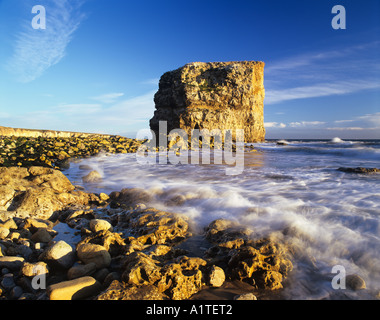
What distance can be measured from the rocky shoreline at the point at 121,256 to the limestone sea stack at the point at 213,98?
106 feet

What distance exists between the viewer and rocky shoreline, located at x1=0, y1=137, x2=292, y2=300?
2.28 meters

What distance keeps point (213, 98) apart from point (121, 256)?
3718cm

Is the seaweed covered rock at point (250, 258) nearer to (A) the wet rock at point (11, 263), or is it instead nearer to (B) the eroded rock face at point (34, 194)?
(A) the wet rock at point (11, 263)

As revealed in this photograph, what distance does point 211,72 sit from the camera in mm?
39812

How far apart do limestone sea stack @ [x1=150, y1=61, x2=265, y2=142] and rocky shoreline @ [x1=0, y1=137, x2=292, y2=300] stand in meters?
32.3

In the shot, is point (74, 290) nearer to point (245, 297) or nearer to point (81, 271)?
point (81, 271)

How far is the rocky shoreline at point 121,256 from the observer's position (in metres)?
2.28

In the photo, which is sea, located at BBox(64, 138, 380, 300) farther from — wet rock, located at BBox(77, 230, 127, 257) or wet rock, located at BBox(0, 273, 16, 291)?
wet rock, located at BBox(0, 273, 16, 291)

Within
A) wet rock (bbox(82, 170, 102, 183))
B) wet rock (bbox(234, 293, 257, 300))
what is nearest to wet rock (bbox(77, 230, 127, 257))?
wet rock (bbox(234, 293, 257, 300))

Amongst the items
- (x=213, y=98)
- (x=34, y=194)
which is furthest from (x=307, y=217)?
(x=213, y=98)

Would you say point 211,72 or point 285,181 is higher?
point 211,72

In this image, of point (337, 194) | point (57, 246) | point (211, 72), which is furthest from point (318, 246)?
point (211, 72)
